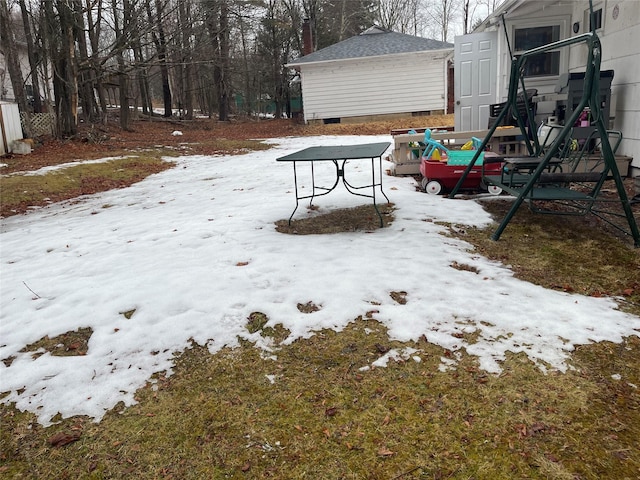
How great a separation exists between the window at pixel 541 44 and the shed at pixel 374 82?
11.4 meters

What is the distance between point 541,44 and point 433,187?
540cm

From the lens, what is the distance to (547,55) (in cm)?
951

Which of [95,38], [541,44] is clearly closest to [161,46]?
[95,38]

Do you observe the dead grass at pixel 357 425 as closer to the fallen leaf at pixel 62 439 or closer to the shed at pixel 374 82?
the fallen leaf at pixel 62 439

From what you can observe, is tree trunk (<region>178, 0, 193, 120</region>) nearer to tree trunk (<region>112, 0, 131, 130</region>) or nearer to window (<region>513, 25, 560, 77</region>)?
tree trunk (<region>112, 0, 131, 130</region>)

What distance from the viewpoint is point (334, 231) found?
4.92m

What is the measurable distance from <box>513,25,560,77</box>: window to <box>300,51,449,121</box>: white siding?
11.4 m

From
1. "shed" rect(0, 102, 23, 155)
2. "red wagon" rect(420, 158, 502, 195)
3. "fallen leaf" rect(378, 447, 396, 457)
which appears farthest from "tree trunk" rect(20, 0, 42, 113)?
"fallen leaf" rect(378, 447, 396, 457)

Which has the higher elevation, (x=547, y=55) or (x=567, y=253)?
(x=547, y=55)

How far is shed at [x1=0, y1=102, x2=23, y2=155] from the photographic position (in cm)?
1161

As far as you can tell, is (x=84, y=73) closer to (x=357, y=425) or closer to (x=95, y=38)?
(x=95, y=38)

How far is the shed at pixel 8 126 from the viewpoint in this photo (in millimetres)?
11609

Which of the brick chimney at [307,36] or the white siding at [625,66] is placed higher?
the brick chimney at [307,36]

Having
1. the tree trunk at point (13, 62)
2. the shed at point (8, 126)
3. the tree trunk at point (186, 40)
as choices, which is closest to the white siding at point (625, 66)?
the tree trunk at point (186, 40)
